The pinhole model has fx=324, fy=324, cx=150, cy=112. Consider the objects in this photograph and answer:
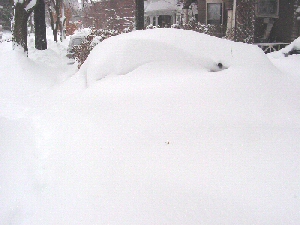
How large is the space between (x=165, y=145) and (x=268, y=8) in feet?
47.5

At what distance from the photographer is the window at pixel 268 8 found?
48.3ft

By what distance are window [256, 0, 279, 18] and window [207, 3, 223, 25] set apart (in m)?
4.94

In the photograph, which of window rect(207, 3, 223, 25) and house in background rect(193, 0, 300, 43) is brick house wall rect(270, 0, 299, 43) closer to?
house in background rect(193, 0, 300, 43)

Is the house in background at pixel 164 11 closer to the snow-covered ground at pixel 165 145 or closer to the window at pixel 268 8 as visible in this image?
the window at pixel 268 8

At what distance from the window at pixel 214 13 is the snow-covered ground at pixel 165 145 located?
54.4ft

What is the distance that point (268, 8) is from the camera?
1513 cm

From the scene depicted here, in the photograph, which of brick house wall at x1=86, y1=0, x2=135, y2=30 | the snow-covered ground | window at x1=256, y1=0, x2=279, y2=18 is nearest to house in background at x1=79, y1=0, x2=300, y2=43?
window at x1=256, y1=0, x2=279, y2=18

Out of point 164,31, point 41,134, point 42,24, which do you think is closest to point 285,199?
point 41,134

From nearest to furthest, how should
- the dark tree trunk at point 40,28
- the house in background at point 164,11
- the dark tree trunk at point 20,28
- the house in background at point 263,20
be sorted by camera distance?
the dark tree trunk at point 20,28 < the house in background at point 263,20 < the dark tree trunk at point 40,28 < the house in background at point 164,11

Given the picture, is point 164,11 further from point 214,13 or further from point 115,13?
point 214,13

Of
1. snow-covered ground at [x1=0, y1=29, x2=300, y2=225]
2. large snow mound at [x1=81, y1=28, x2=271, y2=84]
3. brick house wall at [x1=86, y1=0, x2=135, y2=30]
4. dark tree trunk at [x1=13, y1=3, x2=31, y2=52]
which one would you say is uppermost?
brick house wall at [x1=86, y1=0, x2=135, y2=30]

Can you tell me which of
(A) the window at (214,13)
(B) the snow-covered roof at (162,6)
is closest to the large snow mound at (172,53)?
(A) the window at (214,13)

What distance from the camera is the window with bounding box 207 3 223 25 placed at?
19895 mm

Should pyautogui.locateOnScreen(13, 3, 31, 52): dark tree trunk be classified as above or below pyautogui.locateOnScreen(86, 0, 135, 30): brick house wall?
below
